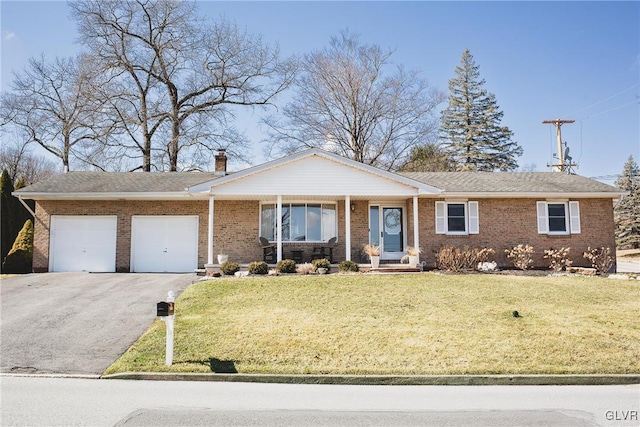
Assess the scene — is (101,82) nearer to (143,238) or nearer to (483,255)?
(143,238)

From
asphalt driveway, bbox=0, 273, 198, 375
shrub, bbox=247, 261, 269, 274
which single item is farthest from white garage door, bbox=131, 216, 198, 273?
shrub, bbox=247, 261, 269, 274

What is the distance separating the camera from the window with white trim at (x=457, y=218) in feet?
60.4

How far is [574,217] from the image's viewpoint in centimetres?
1845

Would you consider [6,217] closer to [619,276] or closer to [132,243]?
[132,243]

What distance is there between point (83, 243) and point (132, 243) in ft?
6.49

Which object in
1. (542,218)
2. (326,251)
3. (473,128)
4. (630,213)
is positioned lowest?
(326,251)

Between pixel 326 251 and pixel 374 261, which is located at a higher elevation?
pixel 326 251

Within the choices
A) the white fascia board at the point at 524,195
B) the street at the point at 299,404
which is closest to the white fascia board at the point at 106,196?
the white fascia board at the point at 524,195

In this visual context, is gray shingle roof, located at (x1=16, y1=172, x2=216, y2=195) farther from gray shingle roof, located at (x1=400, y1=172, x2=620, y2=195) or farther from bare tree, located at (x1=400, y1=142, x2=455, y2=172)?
bare tree, located at (x1=400, y1=142, x2=455, y2=172)

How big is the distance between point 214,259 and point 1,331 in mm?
8819

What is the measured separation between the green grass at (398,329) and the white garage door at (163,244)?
4561 millimetres

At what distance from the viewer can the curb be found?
7.12m

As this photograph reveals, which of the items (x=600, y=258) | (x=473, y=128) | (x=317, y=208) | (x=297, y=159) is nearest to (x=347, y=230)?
(x=317, y=208)

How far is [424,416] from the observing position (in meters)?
5.49
